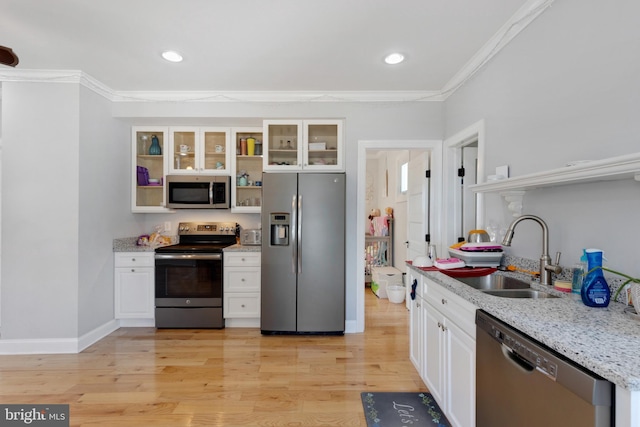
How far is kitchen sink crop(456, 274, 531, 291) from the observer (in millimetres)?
1858

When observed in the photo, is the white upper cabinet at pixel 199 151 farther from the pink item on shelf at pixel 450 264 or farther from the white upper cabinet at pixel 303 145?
the pink item on shelf at pixel 450 264

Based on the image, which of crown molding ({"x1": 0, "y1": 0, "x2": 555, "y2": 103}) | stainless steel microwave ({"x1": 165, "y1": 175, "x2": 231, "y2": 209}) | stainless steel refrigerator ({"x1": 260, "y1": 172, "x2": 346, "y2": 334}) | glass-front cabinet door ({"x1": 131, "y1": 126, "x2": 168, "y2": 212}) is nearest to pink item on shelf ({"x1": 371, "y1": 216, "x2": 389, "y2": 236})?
stainless steel refrigerator ({"x1": 260, "y1": 172, "x2": 346, "y2": 334})

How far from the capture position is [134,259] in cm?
331

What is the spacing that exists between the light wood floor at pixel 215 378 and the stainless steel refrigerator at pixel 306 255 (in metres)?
0.24

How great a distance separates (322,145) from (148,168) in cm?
221

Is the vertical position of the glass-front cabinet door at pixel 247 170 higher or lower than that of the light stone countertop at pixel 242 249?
higher

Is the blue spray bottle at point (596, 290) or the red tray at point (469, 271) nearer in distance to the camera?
the blue spray bottle at point (596, 290)

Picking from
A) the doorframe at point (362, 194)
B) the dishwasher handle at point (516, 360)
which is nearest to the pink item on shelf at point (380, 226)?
the doorframe at point (362, 194)

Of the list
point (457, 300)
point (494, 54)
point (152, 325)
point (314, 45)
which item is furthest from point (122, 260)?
point (494, 54)

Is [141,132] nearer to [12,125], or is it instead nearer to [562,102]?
[12,125]

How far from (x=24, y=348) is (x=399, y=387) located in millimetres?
3356

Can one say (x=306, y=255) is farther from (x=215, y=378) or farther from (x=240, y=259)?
(x=215, y=378)

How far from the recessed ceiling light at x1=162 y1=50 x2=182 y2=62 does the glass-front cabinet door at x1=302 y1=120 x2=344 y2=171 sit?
1.31 meters

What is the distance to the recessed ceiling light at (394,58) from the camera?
2.46 m
